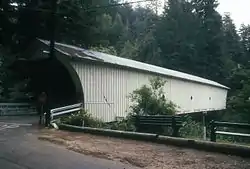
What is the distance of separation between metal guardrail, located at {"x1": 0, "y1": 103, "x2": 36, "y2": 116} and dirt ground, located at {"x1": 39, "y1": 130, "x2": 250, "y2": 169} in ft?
37.6

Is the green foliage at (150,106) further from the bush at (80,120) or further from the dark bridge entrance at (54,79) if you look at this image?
the bush at (80,120)

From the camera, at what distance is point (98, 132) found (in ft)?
43.5

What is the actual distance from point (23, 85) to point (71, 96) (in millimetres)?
6995

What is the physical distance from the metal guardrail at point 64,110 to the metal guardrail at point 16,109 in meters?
5.90

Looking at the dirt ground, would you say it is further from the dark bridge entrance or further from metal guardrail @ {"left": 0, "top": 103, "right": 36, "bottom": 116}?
metal guardrail @ {"left": 0, "top": 103, "right": 36, "bottom": 116}

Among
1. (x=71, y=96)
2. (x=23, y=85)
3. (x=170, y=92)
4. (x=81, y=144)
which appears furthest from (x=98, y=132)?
(x=170, y=92)

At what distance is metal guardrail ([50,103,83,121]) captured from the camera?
1700 cm

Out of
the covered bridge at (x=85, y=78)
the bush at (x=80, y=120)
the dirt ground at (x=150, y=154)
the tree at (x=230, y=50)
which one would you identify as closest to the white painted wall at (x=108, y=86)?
the covered bridge at (x=85, y=78)

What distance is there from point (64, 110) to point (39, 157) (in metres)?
9.76

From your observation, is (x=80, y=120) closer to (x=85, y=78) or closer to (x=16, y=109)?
(x=85, y=78)

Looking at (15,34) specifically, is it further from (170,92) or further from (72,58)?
(170,92)

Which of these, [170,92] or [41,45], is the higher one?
[41,45]

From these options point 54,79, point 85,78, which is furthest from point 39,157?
point 54,79

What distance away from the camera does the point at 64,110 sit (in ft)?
59.5
